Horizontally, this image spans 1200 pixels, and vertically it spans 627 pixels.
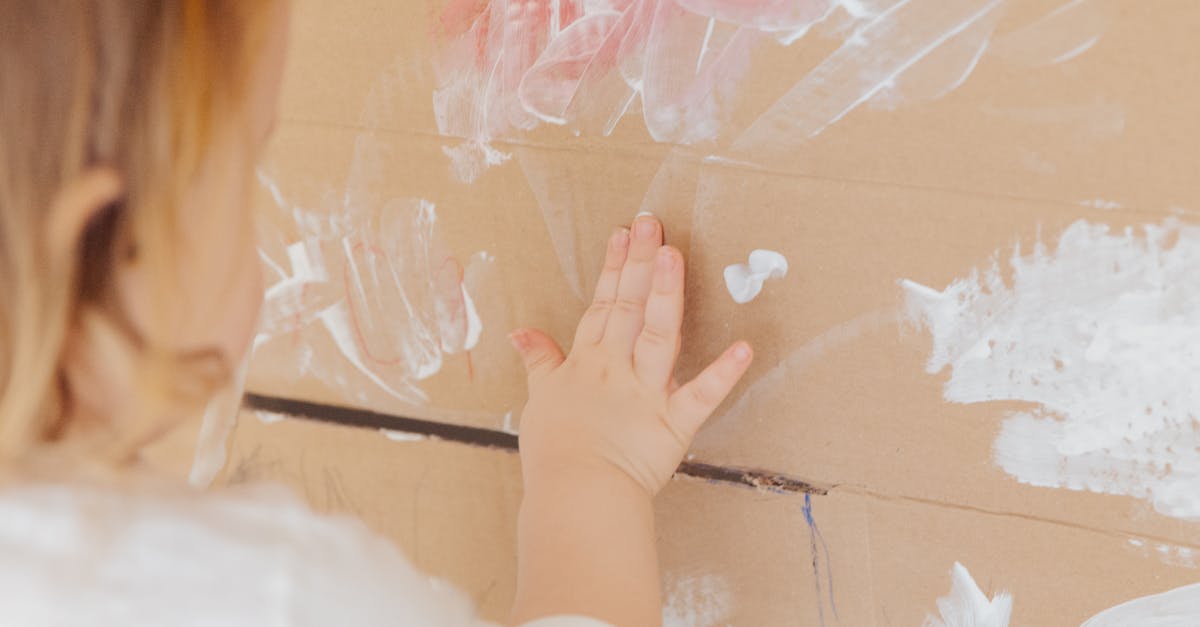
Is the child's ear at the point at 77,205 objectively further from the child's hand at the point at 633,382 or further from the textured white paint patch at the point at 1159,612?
the textured white paint patch at the point at 1159,612

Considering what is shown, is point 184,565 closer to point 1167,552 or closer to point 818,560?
point 818,560

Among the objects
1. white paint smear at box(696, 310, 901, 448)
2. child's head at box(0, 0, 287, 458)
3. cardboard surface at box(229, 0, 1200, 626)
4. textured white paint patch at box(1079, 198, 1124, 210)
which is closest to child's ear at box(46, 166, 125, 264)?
child's head at box(0, 0, 287, 458)

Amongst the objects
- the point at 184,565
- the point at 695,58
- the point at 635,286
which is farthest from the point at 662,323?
the point at 184,565

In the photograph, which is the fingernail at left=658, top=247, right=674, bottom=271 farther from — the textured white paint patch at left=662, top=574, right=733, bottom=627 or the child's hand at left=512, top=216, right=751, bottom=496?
the textured white paint patch at left=662, top=574, right=733, bottom=627

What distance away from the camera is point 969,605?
1.94ft

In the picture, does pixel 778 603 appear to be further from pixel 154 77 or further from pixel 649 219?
pixel 154 77

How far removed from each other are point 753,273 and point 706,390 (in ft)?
0.23

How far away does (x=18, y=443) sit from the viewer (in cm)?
45

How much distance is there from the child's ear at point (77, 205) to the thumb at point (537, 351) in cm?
27

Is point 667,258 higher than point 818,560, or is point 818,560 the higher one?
point 667,258

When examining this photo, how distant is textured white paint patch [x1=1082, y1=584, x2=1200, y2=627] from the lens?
55 cm

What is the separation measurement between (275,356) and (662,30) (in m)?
0.37

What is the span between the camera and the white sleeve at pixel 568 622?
520 millimetres

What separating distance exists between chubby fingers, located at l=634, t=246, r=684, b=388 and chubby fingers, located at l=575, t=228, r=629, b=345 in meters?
0.02
